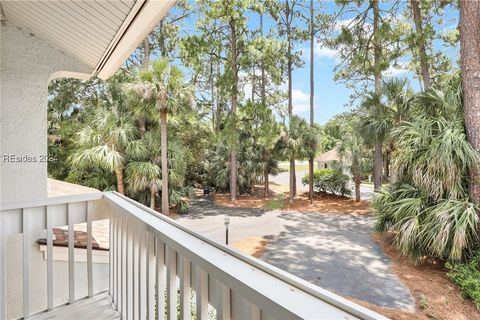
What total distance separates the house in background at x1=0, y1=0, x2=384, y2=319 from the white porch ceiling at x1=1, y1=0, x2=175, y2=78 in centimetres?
1

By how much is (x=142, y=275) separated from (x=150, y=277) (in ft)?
0.35

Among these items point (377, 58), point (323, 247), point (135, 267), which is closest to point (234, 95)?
point (377, 58)

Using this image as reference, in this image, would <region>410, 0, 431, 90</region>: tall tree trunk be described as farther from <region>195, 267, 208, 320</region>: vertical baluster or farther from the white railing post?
<region>195, 267, 208, 320</region>: vertical baluster

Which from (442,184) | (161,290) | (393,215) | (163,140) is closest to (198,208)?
(163,140)

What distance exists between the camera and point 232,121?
12414 mm

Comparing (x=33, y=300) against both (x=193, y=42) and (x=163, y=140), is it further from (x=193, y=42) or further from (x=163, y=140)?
(x=193, y=42)

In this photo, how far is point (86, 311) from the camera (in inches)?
68.1

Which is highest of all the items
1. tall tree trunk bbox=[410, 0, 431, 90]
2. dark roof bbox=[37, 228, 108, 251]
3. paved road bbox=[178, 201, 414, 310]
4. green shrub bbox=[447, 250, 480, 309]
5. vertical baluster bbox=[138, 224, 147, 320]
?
tall tree trunk bbox=[410, 0, 431, 90]

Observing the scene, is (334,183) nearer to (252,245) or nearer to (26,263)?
(252,245)

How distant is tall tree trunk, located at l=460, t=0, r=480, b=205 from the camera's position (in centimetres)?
483

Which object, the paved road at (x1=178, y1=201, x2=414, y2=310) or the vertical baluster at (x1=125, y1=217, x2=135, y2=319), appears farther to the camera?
the paved road at (x1=178, y1=201, x2=414, y2=310)

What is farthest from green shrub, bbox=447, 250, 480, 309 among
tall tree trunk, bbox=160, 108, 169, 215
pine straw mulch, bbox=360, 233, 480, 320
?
tall tree trunk, bbox=160, 108, 169, 215

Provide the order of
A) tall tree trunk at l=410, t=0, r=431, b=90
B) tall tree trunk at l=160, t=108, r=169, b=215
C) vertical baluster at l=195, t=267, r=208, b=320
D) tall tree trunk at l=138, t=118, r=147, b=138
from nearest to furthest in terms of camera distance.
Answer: vertical baluster at l=195, t=267, r=208, b=320, tall tree trunk at l=410, t=0, r=431, b=90, tall tree trunk at l=160, t=108, r=169, b=215, tall tree trunk at l=138, t=118, r=147, b=138

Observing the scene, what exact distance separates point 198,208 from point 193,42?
6799 millimetres
